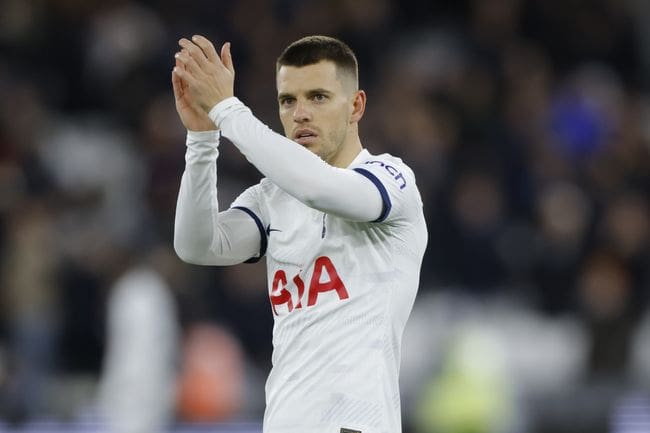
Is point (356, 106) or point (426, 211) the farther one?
point (426, 211)

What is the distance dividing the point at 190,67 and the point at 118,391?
565cm

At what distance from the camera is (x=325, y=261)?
4.07 meters

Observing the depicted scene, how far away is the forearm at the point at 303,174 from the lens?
380 cm

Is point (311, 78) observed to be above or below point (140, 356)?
above

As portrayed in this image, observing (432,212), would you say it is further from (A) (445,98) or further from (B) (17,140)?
(B) (17,140)

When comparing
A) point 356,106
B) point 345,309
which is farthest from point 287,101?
point 345,309

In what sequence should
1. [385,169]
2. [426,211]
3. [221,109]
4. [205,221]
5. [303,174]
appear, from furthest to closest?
[426,211], [205,221], [385,169], [221,109], [303,174]

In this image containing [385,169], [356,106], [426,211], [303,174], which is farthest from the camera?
[426,211]

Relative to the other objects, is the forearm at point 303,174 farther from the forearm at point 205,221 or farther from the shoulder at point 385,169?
the forearm at point 205,221

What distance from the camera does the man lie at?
12.8 feet

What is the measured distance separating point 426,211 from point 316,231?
20.3 feet

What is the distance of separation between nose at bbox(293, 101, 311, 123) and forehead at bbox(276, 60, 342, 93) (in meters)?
0.05

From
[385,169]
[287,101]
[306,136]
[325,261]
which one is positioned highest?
[287,101]

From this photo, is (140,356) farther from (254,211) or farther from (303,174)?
(303,174)
